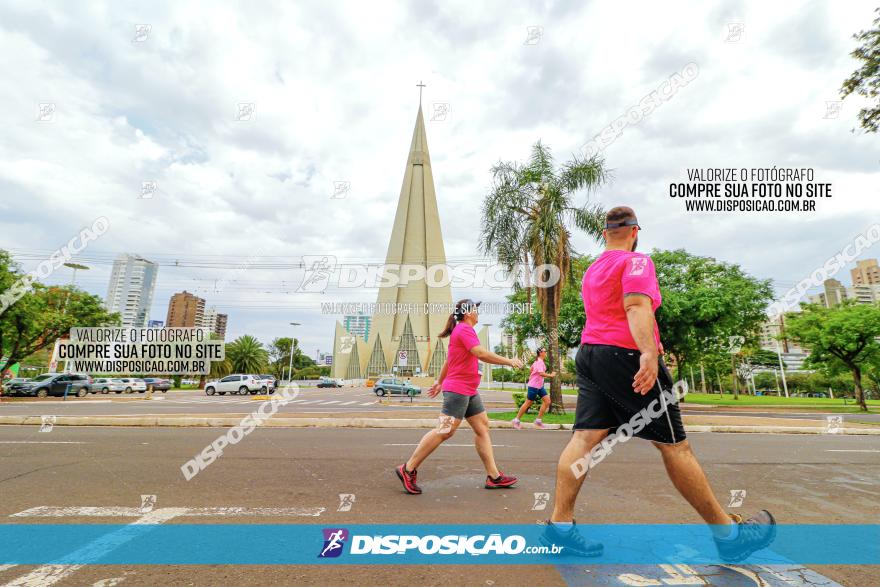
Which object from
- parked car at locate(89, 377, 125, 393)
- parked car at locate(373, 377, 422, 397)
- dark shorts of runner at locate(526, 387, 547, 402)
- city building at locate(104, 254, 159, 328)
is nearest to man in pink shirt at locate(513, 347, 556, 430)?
dark shorts of runner at locate(526, 387, 547, 402)

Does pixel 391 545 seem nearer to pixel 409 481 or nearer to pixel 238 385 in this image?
pixel 409 481

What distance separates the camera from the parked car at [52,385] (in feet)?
89.5

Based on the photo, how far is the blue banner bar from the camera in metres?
2.43

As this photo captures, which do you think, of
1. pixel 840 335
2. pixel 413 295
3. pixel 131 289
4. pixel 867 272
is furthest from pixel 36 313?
pixel 867 272

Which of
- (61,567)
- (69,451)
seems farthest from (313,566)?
(69,451)

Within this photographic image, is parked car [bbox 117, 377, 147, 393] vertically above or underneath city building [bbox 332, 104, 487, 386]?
underneath

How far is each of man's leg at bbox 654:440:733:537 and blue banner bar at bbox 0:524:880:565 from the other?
305mm

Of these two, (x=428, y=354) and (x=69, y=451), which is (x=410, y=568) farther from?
(x=428, y=354)

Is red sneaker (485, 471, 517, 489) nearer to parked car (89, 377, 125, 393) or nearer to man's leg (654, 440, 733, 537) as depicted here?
man's leg (654, 440, 733, 537)

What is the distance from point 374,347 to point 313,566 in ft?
261

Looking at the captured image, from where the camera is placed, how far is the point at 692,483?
2297mm

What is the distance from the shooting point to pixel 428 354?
76312 millimetres

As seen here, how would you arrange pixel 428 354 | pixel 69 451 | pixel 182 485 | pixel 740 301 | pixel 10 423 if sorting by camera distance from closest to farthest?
pixel 182 485 < pixel 69 451 < pixel 10 423 < pixel 740 301 < pixel 428 354

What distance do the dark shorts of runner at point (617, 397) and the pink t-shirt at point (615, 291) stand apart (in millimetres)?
75
